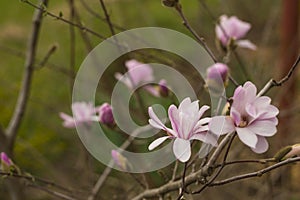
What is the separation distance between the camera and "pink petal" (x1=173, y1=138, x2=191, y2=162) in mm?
592

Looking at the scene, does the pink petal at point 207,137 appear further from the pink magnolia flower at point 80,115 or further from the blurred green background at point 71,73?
the blurred green background at point 71,73

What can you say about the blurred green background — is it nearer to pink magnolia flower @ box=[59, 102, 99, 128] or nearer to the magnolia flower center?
pink magnolia flower @ box=[59, 102, 99, 128]

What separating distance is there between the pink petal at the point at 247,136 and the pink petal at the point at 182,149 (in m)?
0.06

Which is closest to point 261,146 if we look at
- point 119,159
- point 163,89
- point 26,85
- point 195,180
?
point 195,180

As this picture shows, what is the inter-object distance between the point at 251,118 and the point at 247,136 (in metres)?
0.03

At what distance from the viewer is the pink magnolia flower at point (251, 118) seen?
1.99 ft

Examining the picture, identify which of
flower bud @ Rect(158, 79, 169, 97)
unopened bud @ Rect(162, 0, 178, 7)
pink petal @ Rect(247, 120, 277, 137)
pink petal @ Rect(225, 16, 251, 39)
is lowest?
flower bud @ Rect(158, 79, 169, 97)

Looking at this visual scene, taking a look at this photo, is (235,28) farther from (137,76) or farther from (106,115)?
(106,115)

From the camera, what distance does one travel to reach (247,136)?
594 mm

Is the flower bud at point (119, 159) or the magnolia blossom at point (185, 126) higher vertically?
the magnolia blossom at point (185, 126)

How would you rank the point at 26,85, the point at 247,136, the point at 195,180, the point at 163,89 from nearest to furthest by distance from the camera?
the point at 247,136, the point at 195,180, the point at 163,89, the point at 26,85

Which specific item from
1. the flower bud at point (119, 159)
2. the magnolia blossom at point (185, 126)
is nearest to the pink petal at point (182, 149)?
the magnolia blossom at point (185, 126)

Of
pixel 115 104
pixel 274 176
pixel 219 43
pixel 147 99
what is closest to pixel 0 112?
pixel 147 99

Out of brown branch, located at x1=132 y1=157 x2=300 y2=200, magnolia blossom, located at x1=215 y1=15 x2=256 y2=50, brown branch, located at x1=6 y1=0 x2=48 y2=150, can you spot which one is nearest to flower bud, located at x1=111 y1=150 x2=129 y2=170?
brown branch, located at x1=132 y1=157 x2=300 y2=200
